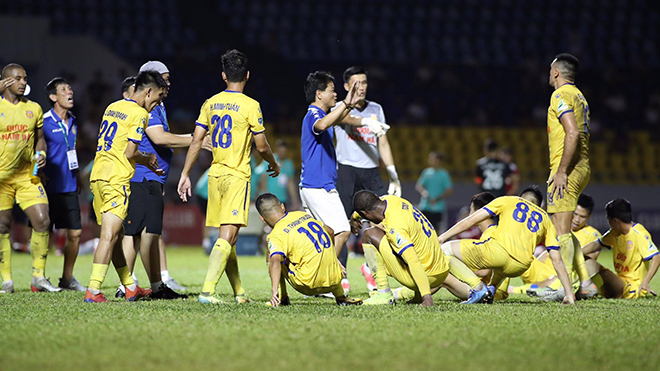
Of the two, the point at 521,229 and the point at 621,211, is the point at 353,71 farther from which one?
the point at 621,211

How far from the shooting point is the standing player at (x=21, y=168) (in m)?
7.38

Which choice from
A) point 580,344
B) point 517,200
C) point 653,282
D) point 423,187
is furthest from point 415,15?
point 580,344

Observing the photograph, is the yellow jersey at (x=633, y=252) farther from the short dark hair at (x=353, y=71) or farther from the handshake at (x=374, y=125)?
the short dark hair at (x=353, y=71)

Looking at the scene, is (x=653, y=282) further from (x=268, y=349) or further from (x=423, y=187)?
(x=268, y=349)

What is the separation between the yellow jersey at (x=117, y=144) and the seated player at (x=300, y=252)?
1283 millimetres

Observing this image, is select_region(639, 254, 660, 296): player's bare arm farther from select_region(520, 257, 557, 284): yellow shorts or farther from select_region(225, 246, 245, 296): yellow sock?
select_region(225, 246, 245, 296): yellow sock

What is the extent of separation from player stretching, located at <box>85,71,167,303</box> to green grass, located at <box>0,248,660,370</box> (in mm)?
393

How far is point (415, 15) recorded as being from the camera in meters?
23.0

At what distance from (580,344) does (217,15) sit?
1899 centimetres

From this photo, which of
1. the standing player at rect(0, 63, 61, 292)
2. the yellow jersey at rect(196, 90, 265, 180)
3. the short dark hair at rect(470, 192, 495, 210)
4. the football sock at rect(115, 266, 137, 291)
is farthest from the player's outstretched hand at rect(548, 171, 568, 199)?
the standing player at rect(0, 63, 61, 292)

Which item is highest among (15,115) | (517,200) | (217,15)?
(217,15)

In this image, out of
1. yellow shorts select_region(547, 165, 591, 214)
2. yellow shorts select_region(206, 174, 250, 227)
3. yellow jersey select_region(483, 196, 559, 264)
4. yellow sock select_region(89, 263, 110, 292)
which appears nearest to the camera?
yellow shorts select_region(206, 174, 250, 227)

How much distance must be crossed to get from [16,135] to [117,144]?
1618 mm

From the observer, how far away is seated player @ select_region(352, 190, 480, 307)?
5734 mm
